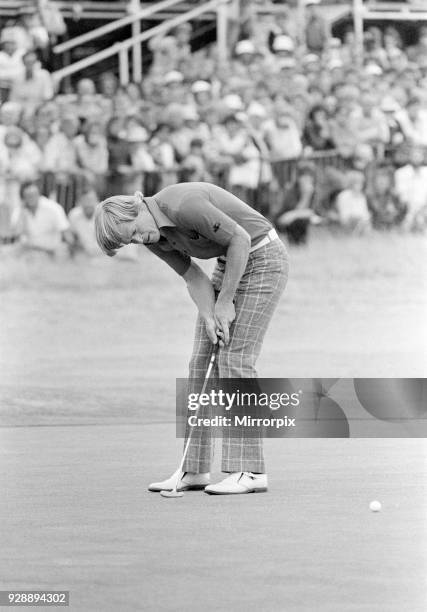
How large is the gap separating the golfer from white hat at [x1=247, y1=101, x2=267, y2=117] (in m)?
9.07

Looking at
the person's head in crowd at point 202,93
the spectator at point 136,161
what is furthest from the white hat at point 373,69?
the spectator at point 136,161

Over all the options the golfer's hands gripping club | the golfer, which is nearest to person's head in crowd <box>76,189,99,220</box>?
the golfer

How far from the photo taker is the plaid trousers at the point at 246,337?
598 centimetres

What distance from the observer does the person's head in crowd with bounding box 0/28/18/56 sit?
48.9 ft

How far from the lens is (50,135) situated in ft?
46.3

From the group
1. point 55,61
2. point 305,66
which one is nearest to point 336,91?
point 305,66

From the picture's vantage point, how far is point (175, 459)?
7078 millimetres

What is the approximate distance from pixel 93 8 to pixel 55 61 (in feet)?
4.08

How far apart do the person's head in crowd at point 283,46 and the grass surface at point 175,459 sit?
Answer: 2427 mm

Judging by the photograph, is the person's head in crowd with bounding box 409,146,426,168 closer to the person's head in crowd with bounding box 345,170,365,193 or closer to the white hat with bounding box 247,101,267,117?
the person's head in crowd with bounding box 345,170,365,193

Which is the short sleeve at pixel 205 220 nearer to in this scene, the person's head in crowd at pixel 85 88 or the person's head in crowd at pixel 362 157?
the person's head in crowd at pixel 85 88

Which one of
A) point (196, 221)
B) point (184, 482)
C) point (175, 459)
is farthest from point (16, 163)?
point (196, 221)

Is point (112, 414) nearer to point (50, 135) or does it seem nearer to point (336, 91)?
point (50, 135)

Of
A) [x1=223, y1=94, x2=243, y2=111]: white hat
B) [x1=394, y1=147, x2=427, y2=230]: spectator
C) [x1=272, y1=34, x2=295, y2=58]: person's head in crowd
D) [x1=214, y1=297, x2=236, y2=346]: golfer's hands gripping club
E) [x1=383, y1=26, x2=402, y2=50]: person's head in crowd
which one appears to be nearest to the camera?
[x1=214, y1=297, x2=236, y2=346]: golfer's hands gripping club
